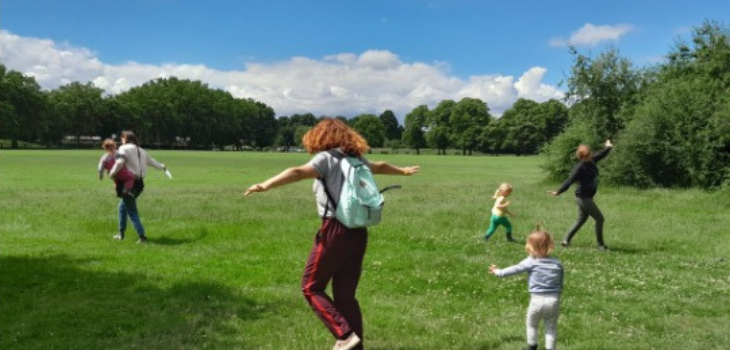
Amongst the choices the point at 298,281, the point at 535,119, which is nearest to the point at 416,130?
the point at 535,119

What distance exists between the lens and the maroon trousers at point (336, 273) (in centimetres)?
593

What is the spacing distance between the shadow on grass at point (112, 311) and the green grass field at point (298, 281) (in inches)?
1.3

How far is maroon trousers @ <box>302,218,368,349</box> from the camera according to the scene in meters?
5.93

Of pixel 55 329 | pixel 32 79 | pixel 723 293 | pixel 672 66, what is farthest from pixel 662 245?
pixel 32 79

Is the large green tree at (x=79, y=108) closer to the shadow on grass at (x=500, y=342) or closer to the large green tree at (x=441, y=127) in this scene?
the large green tree at (x=441, y=127)

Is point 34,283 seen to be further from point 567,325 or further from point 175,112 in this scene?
point 175,112

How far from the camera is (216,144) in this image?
568 feet

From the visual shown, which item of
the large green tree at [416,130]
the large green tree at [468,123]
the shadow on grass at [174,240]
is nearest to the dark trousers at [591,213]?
the shadow on grass at [174,240]

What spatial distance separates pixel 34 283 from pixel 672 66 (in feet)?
123

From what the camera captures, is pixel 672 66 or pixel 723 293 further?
pixel 672 66

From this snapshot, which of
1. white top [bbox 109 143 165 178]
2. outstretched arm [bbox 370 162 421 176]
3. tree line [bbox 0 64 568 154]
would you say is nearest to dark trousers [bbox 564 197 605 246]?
outstretched arm [bbox 370 162 421 176]

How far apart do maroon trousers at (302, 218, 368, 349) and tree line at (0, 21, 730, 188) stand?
6.35ft

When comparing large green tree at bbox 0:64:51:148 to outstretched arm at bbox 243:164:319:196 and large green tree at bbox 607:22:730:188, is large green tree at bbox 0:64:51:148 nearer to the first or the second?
large green tree at bbox 607:22:730:188

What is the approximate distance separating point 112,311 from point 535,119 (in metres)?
146
